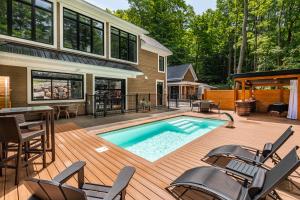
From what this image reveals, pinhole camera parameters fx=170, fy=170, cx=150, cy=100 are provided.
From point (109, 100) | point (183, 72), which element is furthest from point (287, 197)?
point (183, 72)

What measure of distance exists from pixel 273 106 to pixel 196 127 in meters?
5.69

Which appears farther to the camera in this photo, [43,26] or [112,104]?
[112,104]

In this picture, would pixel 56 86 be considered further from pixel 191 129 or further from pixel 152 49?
pixel 152 49

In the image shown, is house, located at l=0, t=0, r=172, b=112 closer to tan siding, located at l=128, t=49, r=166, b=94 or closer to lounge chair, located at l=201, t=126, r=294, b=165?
tan siding, located at l=128, t=49, r=166, b=94

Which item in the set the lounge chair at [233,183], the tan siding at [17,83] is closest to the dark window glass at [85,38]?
the tan siding at [17,83]

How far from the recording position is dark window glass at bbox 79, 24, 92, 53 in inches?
371

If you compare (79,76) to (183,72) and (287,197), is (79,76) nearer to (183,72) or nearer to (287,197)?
(287,197)

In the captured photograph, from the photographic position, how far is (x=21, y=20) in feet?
→ 23.8

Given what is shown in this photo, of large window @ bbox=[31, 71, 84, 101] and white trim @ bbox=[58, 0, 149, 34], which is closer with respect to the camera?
large window @ bbox=[31, 71, 84, 101]

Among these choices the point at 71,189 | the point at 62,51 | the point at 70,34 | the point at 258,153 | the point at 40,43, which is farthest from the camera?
the point at 70,34

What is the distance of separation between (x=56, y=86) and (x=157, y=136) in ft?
18.5

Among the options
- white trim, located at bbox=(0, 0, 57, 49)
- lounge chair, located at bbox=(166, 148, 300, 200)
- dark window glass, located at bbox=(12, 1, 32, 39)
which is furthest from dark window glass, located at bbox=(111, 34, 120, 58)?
lounge chair, located at bbox=(166, 148, 300, 200)

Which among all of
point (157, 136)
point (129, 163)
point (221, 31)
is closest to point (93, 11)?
point (157, 136)

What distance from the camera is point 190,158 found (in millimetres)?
3643
